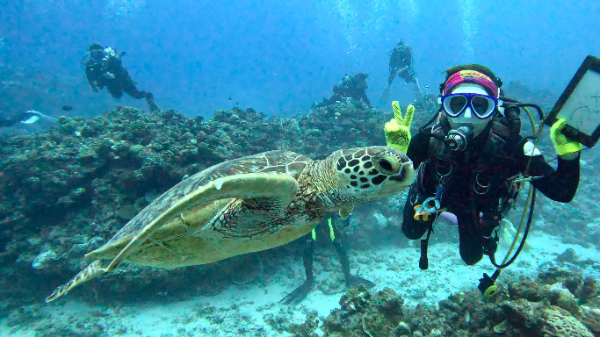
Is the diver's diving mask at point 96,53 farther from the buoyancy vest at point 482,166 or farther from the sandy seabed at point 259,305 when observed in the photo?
the buoyancy vest at point 482,166

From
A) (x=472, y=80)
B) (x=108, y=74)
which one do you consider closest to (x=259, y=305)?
(x=472, y=80)

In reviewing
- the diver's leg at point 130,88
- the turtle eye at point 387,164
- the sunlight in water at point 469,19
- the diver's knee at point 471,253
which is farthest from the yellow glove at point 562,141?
the sunlight in water at point 469,19

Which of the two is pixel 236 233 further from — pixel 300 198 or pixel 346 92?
pixel 346 92

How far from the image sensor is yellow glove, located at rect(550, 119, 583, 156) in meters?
1.82

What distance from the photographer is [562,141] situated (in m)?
1.89

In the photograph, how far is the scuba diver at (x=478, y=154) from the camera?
2199mm

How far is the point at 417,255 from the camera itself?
6199 mm

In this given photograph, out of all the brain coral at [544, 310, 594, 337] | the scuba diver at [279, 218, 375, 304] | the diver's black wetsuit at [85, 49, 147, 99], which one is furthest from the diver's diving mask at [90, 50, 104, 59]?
the brain coral at [544, 310, 594, 337]

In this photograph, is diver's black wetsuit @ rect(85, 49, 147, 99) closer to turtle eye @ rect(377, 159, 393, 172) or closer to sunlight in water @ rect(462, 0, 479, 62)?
turtle eye @ rect(377, 159, 393, 172)

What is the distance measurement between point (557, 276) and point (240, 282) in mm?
5155

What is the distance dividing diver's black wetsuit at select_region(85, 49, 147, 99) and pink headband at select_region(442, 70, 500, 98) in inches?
475

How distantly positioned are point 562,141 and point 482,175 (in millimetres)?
629

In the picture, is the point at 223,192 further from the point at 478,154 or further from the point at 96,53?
the point at 96,53

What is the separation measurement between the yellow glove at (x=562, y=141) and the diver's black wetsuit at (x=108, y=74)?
1286 centimetres
